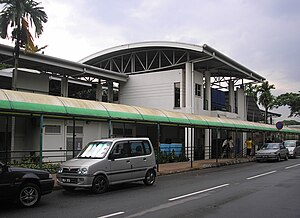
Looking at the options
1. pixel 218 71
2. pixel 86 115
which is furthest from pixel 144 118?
pixel 218 71

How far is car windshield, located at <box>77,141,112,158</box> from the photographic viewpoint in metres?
12.4

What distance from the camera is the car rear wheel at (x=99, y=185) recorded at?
11562 mm

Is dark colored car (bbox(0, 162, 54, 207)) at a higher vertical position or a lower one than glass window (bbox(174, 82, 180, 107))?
lower

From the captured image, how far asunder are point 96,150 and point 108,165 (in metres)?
0.89

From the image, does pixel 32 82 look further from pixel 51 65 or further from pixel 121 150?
pixel 121 150

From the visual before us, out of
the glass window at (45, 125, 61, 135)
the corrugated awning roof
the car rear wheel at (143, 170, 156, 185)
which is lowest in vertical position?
the car rear wheel at (143, 170, 156, 185)

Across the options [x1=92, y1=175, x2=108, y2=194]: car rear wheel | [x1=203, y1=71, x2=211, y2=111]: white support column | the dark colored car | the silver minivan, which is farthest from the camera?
[x1=203, y1=71, x2=211, y2=111]: white support column

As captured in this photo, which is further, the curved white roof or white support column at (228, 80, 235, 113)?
Result: white support column at (228, 80, 235, 113)

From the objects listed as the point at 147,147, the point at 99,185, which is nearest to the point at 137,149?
the point at 147,147

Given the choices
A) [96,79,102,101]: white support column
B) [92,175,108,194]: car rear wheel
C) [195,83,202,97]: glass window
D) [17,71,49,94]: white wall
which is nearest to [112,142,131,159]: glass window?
[92,175,108,194]: car rear wheel

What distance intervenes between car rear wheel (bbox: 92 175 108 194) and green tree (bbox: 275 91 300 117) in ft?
189

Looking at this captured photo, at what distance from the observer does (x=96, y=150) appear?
1267 cm

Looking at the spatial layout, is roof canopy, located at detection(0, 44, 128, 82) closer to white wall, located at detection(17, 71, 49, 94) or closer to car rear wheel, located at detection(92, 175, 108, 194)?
white wall, located at detection(17, 71, 49, 94)

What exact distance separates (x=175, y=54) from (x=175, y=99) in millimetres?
4712
